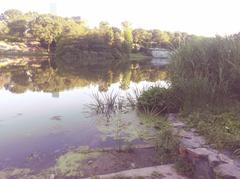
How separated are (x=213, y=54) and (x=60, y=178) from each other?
213 inches

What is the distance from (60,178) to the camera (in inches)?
182

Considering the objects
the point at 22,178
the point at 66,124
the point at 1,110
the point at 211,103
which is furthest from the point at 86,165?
the point at 1,110

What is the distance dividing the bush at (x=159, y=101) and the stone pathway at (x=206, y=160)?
3.14 metres

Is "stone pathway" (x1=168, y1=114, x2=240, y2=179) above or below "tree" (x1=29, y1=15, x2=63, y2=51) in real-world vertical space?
below

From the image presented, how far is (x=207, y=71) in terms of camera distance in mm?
7867

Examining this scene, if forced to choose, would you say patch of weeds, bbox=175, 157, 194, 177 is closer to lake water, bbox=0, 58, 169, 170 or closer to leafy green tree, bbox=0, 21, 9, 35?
lake water, bbox=0, 58, 169, 170

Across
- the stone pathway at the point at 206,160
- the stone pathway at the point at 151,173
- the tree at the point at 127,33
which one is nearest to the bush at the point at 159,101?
the stone pathway at the point at 206,160

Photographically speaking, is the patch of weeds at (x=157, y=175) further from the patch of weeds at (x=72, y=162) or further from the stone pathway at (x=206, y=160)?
the patch of weeds at (x=72, y=162)

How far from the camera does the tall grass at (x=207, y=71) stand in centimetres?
739

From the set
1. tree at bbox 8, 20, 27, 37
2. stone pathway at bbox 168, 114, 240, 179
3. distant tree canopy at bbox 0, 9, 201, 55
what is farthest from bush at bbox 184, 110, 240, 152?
tree at bbox 8, 20, 27, 37

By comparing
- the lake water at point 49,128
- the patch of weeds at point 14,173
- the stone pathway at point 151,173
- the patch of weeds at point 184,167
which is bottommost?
the patch of weeds at point 14,173

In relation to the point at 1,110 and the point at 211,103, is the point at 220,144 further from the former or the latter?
the point at 1,110

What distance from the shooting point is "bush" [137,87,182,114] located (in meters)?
8.41

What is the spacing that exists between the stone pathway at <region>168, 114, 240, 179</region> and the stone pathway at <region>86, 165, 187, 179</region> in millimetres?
303
